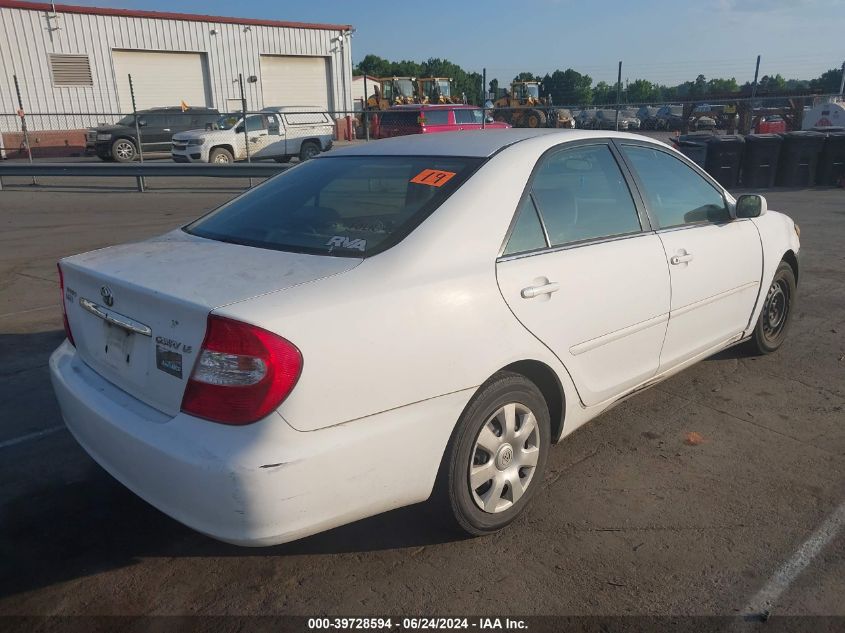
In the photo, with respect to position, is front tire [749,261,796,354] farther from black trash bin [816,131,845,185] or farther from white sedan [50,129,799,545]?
black trash bin [816,131,845,185]

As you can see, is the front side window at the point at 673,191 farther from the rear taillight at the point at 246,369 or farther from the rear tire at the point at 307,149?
the rear tire at the point at 307,149

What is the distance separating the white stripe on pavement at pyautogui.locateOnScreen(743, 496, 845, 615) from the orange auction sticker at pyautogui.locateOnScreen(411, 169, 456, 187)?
78.9 inches

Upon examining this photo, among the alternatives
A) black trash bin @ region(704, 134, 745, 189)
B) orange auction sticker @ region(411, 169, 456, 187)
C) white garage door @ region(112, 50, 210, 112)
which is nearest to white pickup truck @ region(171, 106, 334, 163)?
black trash bin @ region(704, 134, 745, 189)

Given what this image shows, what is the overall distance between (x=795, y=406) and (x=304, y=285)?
10.7ft

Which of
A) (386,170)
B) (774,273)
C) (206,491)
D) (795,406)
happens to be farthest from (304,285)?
(774,273)

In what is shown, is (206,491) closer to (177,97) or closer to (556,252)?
(556,252)

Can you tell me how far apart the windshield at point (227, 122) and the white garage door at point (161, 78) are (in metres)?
12.2

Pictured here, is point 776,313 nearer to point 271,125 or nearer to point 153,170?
point 153,170

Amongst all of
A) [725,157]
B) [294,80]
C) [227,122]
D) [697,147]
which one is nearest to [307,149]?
[227,122]

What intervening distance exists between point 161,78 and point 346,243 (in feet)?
109

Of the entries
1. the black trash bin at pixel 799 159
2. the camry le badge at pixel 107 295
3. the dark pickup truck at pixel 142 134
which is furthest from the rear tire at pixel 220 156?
the camry le badge at pixel 107 295

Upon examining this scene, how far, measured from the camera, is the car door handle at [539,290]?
2853 millimetres

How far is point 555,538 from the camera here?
9.57 feet

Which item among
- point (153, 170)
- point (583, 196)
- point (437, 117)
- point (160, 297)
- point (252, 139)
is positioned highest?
point (583, 196)
